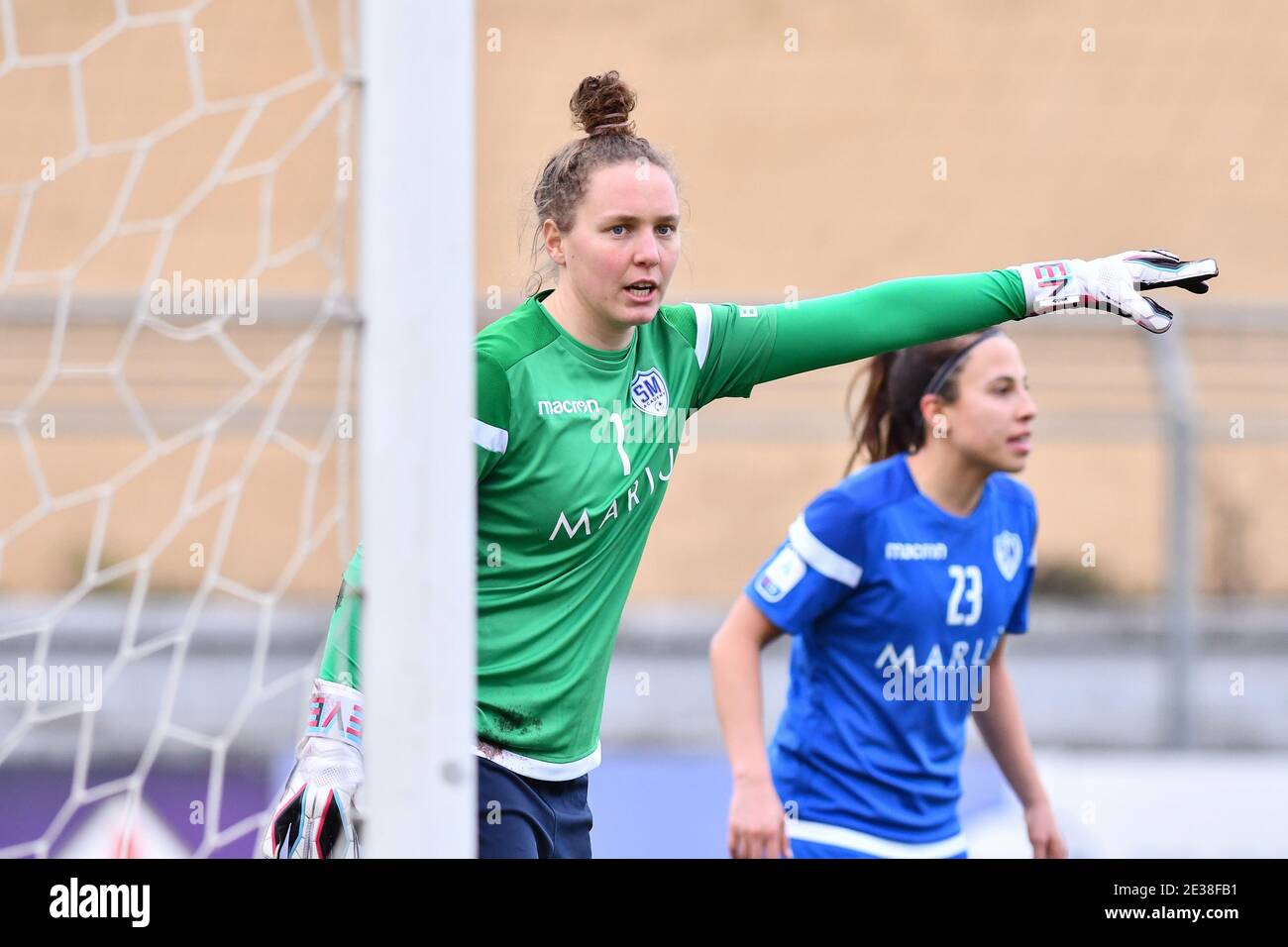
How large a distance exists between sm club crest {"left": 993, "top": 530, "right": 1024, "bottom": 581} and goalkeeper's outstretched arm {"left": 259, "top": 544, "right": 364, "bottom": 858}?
1.58 m

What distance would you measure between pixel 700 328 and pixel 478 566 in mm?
572

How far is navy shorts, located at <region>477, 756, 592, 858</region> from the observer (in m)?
2.42

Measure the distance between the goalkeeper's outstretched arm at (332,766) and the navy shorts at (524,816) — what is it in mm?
253

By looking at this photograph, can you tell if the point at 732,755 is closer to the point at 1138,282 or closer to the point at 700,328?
the point at 700,328

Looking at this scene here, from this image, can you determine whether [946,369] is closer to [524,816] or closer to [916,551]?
[916,551]

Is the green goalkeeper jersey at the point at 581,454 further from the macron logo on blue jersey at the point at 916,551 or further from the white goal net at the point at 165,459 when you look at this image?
the macron logo on blue jersey at the point at 916,551

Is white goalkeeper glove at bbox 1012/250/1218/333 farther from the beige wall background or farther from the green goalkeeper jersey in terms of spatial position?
the beige wall background

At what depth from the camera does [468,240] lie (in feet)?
6.52

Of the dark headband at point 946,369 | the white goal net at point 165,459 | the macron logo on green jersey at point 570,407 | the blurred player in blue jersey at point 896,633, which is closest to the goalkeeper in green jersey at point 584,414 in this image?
the macron logo on green jersey at point 570,407

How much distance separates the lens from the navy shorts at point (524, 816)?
2420mm

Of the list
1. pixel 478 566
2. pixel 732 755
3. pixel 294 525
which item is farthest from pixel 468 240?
pixel 294 525

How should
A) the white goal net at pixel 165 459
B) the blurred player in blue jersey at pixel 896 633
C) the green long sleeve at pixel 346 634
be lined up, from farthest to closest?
the blurred player in blue jersey at pixel 896 633 < the white goal net at pixel 165 459 < the green long sleeve at pixel 346 634
